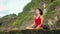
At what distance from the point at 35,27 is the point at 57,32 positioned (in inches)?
48.4

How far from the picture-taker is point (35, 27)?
10242mm

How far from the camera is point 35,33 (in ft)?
30.7

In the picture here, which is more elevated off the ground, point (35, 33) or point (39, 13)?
point (39, 13)

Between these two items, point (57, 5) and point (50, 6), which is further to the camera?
point (50, 6)

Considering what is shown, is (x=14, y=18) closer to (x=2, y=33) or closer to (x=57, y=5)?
(x=57, y=5)

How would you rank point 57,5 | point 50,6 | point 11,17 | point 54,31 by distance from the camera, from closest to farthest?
1. point 54,31
2. point 57,5
3. point 50,6
4. point 11,17

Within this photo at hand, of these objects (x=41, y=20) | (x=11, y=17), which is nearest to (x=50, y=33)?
(x=41, y=20)

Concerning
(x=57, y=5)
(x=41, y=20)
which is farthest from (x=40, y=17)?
(x=57, y=5)

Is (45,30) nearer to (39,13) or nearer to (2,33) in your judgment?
(39,13)

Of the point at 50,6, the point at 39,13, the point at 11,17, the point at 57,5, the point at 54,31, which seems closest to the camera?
the point at 54,31

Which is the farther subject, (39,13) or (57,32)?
(39,13)

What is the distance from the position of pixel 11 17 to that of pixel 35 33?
9775 cm

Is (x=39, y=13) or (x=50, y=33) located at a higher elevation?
(x=39, y=13)

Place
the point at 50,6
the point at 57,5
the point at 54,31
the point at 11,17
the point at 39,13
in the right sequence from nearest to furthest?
1. the point at 54,31
2. the point at 39,13
3. the point at 57,5
4. the point at 50,6
5. the point at 11,17
